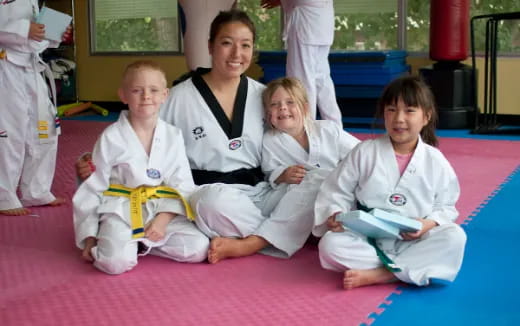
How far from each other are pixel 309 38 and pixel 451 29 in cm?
208

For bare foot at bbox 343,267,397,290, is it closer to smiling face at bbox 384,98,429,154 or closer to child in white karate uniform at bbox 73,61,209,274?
smiling face at bbox 384,98,429,154

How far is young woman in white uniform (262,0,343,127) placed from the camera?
179 inches

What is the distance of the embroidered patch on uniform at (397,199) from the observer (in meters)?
2.43

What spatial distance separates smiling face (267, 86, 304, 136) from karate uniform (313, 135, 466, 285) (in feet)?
1.45

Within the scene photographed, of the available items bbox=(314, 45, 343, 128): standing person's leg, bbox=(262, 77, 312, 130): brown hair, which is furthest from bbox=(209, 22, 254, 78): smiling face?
bbox=(314, 45, 343, 128): standing person's leg

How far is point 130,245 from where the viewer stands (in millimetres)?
2541

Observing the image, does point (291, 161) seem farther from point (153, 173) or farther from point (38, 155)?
point (38, 155)

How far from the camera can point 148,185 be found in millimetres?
2668

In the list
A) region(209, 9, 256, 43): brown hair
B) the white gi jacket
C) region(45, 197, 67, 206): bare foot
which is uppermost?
region(209, 9, 256, 43): brown hair

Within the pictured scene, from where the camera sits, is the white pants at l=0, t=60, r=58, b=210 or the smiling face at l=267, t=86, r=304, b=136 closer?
the smiling face at l=267, t=86, r=304, b=136

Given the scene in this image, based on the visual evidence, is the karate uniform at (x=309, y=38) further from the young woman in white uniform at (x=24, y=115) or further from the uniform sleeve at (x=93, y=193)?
the uniform sleeve at (x=93, y=193)

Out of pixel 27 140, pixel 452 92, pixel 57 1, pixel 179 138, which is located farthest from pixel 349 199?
pixel 57 1

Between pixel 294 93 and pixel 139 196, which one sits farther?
pixel 294 93

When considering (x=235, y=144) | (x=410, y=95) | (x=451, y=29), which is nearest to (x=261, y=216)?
(x=235, y=144)
